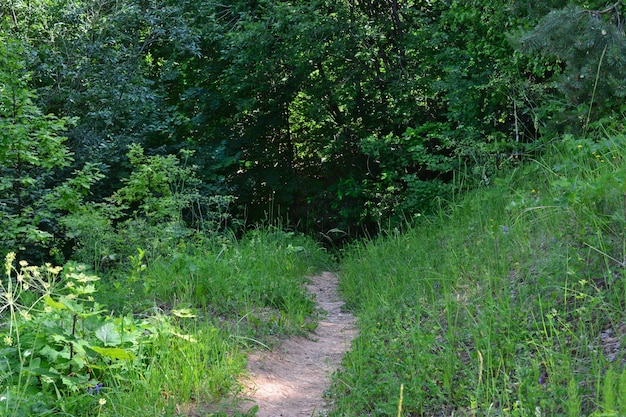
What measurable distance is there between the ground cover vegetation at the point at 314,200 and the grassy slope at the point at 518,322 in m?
0.02

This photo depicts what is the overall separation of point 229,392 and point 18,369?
120cm

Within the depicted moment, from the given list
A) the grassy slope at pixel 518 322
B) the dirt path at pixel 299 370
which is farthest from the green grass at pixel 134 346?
the grassy slope at pixel 518 322

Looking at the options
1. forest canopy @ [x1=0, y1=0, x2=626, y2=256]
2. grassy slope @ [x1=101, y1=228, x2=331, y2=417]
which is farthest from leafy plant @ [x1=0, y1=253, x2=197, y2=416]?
forest canopy @ [x1=0, y1=0, x2=626, y2=256]

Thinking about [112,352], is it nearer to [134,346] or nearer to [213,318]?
[134,346]

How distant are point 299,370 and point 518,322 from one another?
1.65 m

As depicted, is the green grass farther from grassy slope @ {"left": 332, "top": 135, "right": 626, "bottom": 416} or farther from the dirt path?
grassy slope @ {"left": 332, "top": 135, "right": 626, "bottom": 416}

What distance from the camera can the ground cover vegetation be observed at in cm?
365

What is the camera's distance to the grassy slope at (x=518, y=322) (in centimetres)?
321

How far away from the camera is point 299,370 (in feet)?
15.3

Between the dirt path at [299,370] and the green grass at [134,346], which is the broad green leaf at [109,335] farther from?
the dirt path at [299,370]

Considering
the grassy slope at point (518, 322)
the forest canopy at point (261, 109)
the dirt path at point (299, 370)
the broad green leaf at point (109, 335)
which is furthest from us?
the forest canopy at point (261, 109)

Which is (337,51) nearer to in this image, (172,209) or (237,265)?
(172,209)

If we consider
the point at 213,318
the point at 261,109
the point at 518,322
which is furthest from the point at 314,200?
the point at 518,322

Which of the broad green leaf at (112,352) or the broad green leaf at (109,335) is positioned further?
the broad green leaf at (109,335)
